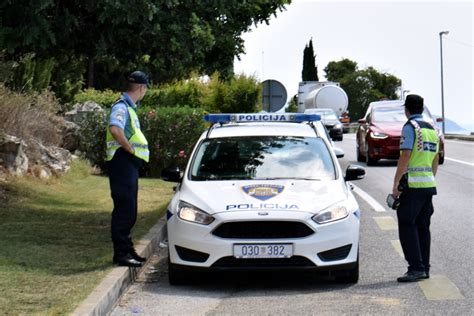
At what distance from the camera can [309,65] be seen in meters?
122

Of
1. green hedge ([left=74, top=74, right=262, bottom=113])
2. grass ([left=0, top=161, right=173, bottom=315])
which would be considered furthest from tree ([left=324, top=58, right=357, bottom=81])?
grass ([left=0, top=161, right=173, bottom=315])

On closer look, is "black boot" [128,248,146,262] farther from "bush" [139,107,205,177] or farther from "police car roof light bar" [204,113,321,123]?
"bush" [139,107,205,177]

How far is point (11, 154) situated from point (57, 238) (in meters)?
5.71

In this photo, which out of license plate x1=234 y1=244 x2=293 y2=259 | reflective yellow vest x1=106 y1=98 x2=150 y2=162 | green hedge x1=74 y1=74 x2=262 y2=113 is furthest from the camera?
green hedge x1=74 y1=74 x2=262 y2=113

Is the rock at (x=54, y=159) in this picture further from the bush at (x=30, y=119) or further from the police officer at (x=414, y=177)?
the police officer at (x=414, y=177)

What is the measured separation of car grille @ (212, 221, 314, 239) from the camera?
834 cm

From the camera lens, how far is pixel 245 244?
825 centimetres

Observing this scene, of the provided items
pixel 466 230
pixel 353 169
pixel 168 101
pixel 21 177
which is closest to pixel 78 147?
pixel 21 177

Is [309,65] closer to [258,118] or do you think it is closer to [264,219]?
Result: [258,118]

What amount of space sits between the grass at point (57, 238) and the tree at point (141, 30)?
7.37ft

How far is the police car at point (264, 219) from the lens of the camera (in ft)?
27.2

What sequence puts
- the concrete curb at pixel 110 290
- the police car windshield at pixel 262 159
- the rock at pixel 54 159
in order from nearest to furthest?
the concrete curb at pixel 110 290
the police car windshield at pixel 262 159
the rock at pixel 54 159

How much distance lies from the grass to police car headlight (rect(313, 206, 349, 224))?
2.02 meters

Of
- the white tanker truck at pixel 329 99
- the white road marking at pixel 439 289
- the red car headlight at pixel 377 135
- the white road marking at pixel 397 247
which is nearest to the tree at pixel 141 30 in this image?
the white road marking at pixel 397 247
